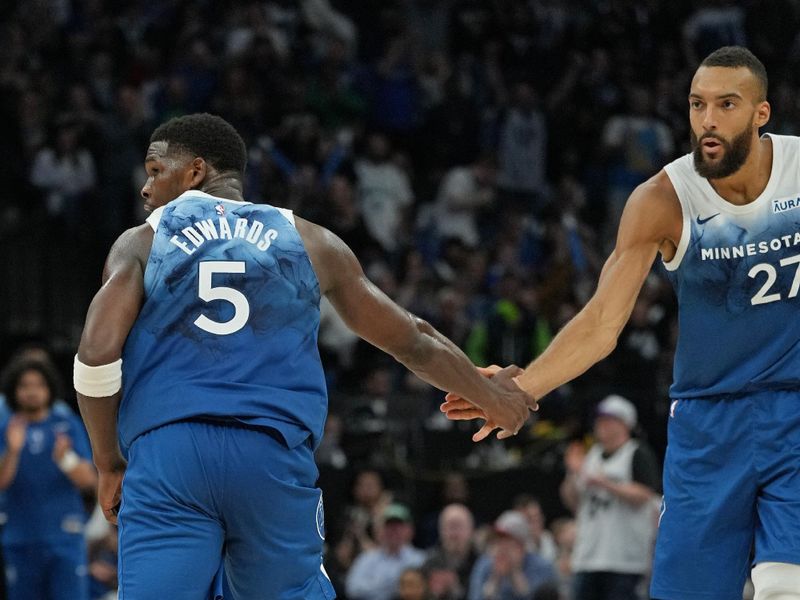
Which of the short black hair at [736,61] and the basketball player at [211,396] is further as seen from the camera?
the short black hair at [736,61]

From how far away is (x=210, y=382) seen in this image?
5301 mm

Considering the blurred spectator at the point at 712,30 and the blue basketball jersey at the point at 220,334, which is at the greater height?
the blurred spectator at the point at 712,30

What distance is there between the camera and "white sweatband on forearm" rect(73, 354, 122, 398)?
5.34 meters

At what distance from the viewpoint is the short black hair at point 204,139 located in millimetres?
5832

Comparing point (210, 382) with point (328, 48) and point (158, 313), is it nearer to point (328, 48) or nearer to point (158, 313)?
point (158, 313)

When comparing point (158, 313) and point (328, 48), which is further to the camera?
point (328, 48)

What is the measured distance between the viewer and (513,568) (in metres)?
12.1

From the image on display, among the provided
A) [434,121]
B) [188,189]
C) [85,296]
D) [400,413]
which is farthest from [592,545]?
[434,121]

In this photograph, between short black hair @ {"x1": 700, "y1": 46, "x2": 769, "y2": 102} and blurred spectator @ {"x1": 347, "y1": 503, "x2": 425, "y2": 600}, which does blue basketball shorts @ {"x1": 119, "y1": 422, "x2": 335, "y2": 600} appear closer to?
short black hair @ {"x1": 700, "y1": 46, "x2": 769, "y2": 102}

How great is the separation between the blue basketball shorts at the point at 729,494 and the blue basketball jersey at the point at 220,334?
5.13 ft

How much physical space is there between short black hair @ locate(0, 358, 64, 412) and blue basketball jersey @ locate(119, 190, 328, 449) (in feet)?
18.9

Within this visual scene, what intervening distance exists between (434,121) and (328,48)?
161 centimetres

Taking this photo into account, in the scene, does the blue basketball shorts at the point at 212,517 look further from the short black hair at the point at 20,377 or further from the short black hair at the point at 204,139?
the short black hair at the point at 20,377

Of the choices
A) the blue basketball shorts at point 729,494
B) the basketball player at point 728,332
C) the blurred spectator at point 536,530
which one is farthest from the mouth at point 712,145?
the blurred spectator at point 536,530
